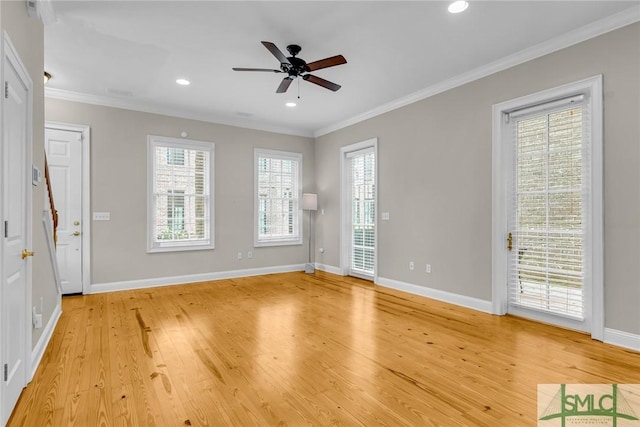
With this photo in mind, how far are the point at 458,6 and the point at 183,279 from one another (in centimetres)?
538

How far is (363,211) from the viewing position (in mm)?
6008

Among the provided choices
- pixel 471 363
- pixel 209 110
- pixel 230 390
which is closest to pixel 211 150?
pixel 209 110

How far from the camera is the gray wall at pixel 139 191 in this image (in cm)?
499

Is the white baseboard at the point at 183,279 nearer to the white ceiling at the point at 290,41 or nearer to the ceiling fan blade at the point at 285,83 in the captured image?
the white ceiling at the point at 290,41

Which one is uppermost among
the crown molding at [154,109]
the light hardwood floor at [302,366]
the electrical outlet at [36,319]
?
the crown molding at [154,109]

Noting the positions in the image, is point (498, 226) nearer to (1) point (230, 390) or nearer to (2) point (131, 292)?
(1) point (230, 390)

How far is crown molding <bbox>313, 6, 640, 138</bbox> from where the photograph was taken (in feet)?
9.65

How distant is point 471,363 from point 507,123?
277 cm

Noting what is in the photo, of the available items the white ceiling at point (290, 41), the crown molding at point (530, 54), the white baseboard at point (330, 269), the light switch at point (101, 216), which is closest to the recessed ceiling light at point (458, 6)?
the white ceiling at point (290, 41)

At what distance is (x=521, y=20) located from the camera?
3.04m

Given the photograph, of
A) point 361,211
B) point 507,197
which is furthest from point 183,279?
point 507,197

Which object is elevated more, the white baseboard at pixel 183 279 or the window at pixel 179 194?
the window at pixel 179 194

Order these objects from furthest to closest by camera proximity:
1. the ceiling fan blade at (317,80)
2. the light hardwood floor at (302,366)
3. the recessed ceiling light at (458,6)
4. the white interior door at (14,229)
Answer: the ceiling fan blade at (317,80) < the recessed ceiling light at (458,6) < the light hardwood floor at (302,366) < the white interior door at (14,229)
